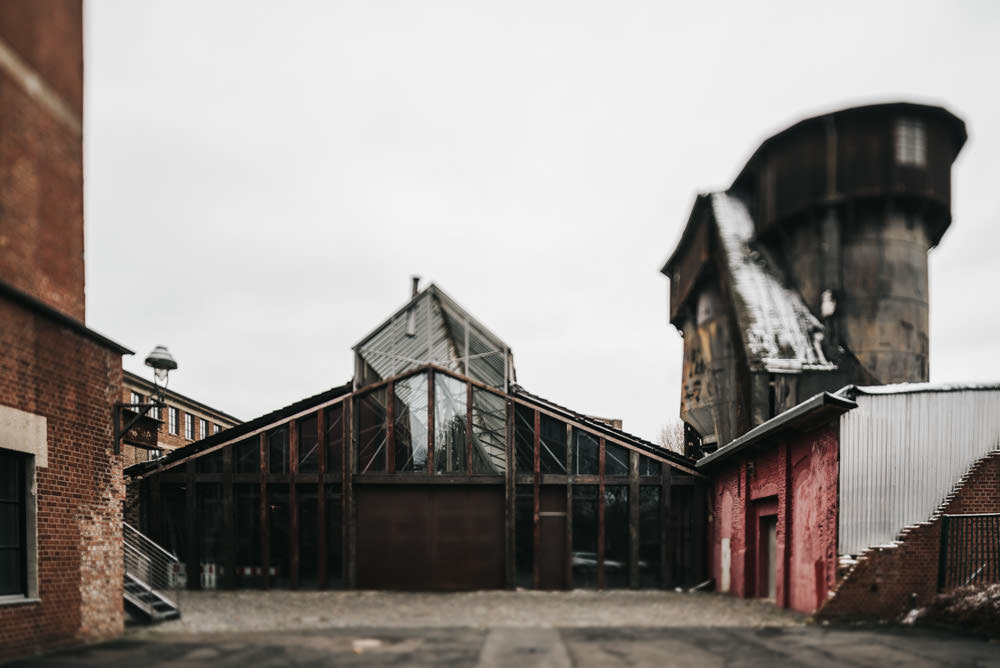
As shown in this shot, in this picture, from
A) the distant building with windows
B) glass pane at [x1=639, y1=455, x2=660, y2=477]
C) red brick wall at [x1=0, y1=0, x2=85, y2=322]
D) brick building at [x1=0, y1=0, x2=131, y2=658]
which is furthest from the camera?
the distant building with windows

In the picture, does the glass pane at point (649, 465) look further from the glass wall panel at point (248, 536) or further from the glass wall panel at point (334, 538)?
the glass wall panel at point (248, 536)

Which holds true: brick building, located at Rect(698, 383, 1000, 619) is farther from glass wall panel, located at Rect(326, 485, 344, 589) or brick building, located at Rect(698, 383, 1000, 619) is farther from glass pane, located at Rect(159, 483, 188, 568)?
glass pane, located at Rect(159, 483, 188, 568)

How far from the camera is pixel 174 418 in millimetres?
42094

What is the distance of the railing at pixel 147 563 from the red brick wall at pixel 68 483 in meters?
2.80

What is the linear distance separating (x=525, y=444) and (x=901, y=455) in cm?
911

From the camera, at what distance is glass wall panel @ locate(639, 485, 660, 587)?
1817 centimetres

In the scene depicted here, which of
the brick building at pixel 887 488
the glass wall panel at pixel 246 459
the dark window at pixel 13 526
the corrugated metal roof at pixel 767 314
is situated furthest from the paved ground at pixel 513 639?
the corrugated metal roof at pixel 767 314

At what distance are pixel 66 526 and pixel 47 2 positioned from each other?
7096 mm

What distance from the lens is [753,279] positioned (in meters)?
21.9

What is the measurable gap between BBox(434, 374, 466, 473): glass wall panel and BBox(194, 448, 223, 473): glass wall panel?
18.8 ft

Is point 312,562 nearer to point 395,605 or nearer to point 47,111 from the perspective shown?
point 395,605

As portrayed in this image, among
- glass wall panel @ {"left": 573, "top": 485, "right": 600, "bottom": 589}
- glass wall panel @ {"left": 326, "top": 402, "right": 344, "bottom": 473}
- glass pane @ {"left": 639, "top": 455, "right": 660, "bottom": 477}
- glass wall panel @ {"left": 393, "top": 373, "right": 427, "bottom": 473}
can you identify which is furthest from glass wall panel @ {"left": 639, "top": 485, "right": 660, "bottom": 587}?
glass wall panel @ {"left": 326, "top": 402, "right": 344, "bottom": 473}

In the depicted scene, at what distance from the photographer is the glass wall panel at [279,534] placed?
58.6 feet

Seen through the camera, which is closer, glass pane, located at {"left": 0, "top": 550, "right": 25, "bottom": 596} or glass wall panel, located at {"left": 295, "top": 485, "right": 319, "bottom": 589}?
glass pane, located at {"left": 0, "top": 550, "right": 25, "bottom": 596}
